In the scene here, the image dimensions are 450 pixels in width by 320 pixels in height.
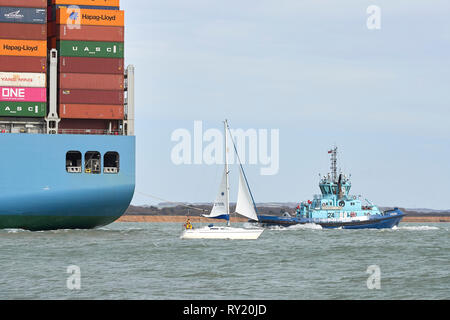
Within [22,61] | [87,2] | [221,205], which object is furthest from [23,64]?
[221,205]

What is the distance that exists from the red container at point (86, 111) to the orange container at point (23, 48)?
4438 millimetres

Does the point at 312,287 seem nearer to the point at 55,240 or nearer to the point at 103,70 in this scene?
the point at 55,240

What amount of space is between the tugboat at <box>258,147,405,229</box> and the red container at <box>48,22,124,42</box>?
32.8m

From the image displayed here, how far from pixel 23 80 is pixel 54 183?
8249 mm

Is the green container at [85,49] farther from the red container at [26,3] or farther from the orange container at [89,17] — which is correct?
the red container at [26,3]

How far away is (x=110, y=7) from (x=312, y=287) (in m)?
38.8

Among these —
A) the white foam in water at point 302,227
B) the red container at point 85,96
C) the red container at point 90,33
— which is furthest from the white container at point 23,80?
the white foam in water at point 302,227

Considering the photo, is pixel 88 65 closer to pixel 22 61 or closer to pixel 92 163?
pixel 22 61

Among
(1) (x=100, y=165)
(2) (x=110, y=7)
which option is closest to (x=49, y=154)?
(1) (x=100, y=165)

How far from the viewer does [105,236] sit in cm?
5678

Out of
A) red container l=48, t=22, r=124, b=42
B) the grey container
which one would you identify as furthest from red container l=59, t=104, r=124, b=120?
the grey container

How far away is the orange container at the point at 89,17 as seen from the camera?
5953 cm
